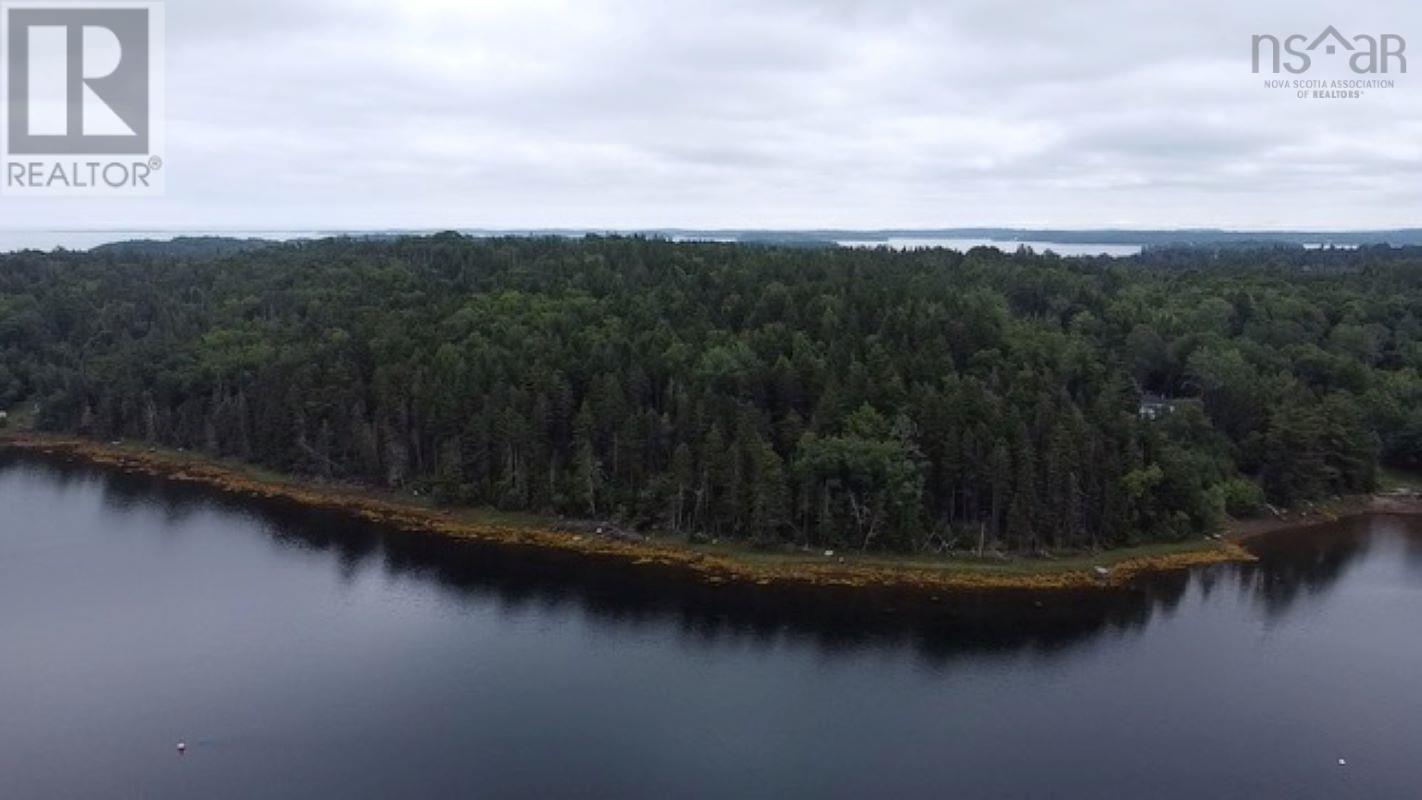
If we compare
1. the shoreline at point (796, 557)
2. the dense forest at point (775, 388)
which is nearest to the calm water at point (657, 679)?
the shoreline at point (796, 557)

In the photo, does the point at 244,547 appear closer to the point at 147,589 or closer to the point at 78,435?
the point at 147,589

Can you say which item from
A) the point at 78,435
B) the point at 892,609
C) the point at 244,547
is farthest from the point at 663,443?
the point at 78,435

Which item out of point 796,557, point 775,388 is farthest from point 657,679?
point 775,388

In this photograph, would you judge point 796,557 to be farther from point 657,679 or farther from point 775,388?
point 657,679

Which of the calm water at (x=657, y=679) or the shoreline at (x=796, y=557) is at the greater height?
the shoreline at (x=796, y=557)

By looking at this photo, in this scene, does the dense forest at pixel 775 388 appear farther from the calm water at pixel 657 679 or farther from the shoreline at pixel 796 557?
the calm water at pixel 657 679

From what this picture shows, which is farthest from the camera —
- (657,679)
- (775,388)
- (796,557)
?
(775,388)

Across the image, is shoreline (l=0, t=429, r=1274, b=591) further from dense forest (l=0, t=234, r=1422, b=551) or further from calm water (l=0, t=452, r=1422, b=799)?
calm water (l=0, t=452, r=1422, b=799)
